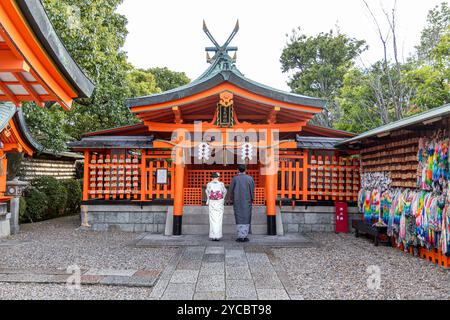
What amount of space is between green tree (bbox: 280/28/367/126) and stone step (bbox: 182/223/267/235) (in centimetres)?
1714

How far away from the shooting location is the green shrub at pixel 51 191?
13.8 meters

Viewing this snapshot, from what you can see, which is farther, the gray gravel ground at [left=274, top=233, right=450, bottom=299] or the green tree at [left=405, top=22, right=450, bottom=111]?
the green tree at [left=405, top=22, right=450, bottom=111]

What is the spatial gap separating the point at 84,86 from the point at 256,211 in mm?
7078

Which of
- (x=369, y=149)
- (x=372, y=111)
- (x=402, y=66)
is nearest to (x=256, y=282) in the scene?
(x=369, y=149)

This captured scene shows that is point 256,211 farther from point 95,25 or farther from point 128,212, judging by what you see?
point 95,25

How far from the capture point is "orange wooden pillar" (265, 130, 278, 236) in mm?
9711

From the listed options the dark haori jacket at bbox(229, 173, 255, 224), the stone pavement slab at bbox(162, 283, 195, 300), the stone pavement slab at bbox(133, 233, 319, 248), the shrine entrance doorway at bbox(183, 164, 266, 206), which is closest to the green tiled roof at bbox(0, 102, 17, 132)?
the stone pavement slab at bbox(133, 233, 319, 248)

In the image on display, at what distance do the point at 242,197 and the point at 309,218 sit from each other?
2801mm

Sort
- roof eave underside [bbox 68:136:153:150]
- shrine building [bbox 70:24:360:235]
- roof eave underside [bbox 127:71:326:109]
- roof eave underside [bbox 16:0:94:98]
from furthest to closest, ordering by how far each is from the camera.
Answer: roof eave underside [bbox 68:136:153:150] → shrine building [bbox 70:24:360:235] → roof eave underside [bbox 127:71:326:109] → roof eave underside [bbox 16:0:94:98]

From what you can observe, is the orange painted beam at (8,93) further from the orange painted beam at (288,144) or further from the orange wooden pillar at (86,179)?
the orange painted beam at (288,144)

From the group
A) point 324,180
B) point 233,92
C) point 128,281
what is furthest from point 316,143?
point 128,281

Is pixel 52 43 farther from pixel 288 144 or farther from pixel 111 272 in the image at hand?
pixel 288 144

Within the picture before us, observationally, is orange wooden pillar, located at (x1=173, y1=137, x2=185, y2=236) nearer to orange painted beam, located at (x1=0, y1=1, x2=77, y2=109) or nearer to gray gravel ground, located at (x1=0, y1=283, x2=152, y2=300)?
gray gravel ground, located at (x1=0, y1=283, x2=152, y2=300)

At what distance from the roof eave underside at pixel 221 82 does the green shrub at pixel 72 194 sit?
8.26 metres
